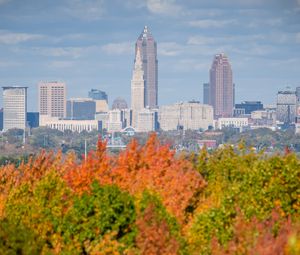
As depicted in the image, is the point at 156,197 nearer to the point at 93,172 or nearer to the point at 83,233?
the point at 83,233

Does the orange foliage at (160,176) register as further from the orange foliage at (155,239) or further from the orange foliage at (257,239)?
the orange foliage at (257,239)

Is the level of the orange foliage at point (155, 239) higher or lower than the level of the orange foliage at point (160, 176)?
lower

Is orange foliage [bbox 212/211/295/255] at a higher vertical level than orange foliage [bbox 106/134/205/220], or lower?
lower

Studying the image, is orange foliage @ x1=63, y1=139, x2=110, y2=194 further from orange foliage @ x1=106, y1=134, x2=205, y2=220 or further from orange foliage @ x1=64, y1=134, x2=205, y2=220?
orange foliage @ x1=106, y1=134, x2=205, y2=220

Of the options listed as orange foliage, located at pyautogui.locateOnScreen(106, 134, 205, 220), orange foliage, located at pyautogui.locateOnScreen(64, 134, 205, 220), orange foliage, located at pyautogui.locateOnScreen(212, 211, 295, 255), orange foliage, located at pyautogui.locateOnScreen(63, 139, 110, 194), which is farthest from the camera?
orange foliage, located at pyautogui.locateOnScreen(63, 139, 110, 194)

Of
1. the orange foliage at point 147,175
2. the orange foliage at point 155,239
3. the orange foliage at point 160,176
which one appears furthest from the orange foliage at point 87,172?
the orange foliage at point 155,239

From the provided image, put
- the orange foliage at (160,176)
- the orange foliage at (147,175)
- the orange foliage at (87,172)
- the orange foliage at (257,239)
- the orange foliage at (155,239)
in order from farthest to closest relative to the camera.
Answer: the orange foliage at (87,172)
the orange foliage at (147,175)
the orange foliage at (160,176)
the orange foliage at (155,239)
the orange foliage at (257,239)

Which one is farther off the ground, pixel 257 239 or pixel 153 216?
pixel 153 216

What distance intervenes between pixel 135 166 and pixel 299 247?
21.9 metres

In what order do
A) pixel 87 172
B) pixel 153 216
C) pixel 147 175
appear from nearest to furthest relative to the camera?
1. pixel 153 216
2. pixel 87 172
3. pixel 147 175

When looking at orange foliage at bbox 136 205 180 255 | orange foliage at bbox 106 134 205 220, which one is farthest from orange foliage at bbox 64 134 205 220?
orange foliage at bbox 136 205 180 255

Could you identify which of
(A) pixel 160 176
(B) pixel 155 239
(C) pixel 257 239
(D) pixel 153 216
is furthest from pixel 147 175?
(C) pixel 257 239

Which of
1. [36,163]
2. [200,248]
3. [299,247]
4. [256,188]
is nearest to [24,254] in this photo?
[200,248]

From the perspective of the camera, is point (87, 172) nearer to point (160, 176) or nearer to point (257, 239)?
point (160, 176)
